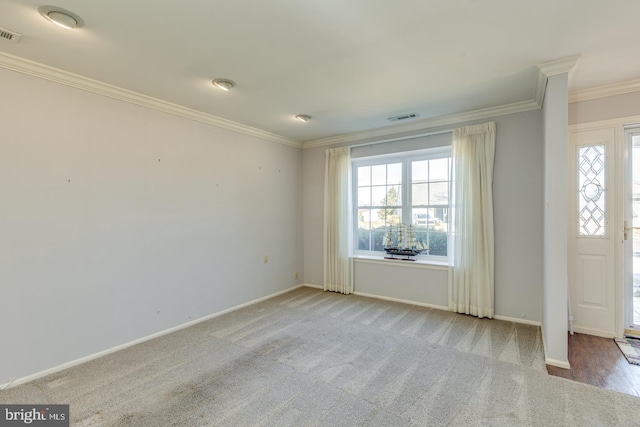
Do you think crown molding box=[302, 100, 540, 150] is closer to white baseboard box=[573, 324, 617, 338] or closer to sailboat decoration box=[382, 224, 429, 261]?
sailboat decoration box=[382, 224, 429, 261]

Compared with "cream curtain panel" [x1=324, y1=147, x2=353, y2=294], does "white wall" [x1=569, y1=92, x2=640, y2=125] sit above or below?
above

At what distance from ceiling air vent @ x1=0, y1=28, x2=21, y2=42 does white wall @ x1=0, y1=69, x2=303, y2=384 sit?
16.4 inches

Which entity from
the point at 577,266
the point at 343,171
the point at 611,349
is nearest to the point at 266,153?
the point at 343,171

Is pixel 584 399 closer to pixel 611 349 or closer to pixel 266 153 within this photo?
pixel 611 349

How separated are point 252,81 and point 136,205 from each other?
1728 millimetres

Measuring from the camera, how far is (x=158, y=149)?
3215 mm

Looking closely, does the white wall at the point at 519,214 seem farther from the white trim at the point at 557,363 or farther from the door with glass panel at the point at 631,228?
the white trim at the point at 557,363

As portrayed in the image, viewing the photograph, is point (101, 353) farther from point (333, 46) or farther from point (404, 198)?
point (404, 198)

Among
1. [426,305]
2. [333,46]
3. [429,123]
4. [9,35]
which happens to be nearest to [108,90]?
[9,35]

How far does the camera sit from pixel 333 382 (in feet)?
7.53

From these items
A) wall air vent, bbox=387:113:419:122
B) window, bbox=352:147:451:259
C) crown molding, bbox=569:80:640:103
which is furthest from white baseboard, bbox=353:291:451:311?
crown molding, bbox=569:80:640:103

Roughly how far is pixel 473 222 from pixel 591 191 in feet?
3.81

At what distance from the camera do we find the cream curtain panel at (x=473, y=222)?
11.6 feet

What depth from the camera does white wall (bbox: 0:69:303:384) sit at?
2.35 meters
